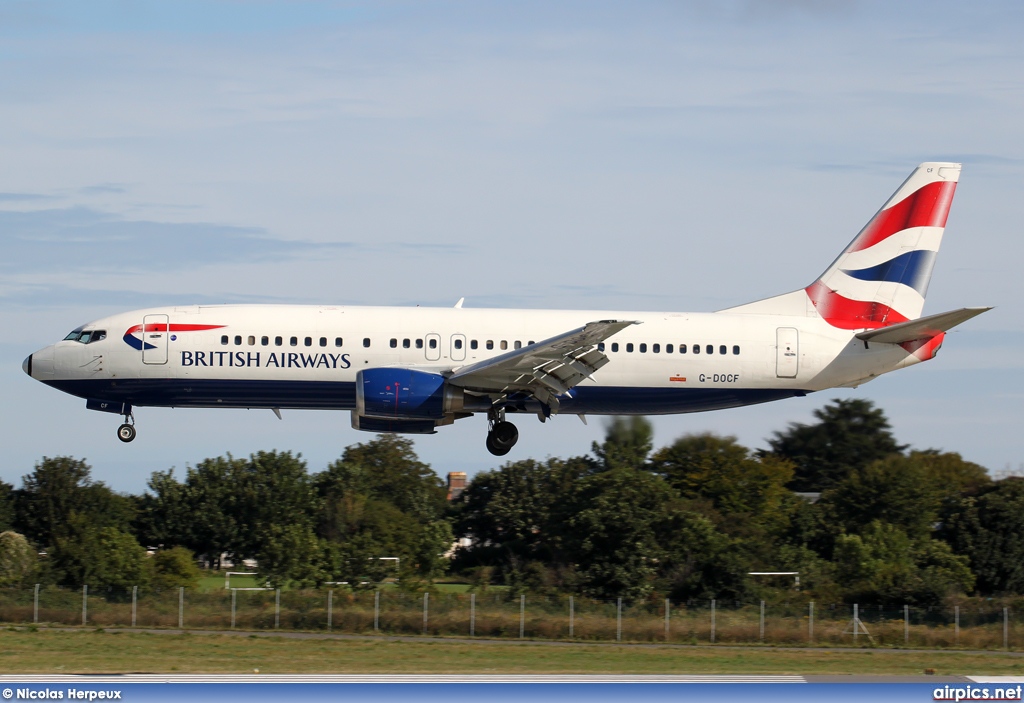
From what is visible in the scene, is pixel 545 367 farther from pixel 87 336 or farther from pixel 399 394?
pixel 87 336

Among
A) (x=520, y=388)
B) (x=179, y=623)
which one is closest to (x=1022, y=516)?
(x=520, y=388)

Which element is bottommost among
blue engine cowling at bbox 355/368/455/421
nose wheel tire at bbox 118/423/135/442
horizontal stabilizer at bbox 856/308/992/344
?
nose wheel tire at bbox 118/423/135/442

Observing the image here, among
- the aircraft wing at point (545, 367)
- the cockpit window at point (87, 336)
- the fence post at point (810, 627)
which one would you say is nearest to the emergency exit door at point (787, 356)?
the aircraft wing at point (545, 367)

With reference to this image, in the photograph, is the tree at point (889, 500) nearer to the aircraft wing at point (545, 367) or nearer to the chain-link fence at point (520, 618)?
the chain-link fence at point (520, 618)

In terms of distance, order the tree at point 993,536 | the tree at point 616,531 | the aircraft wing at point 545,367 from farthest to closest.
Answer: the tree at point 993,536
the tree at point 616,531
the aircraft wing at point 545,367

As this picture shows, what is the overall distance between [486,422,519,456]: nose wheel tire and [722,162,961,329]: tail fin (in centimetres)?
798

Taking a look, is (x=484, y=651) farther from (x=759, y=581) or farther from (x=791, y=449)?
(x=791, y=449)

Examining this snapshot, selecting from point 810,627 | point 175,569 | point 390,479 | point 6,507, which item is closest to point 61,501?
point 6,507

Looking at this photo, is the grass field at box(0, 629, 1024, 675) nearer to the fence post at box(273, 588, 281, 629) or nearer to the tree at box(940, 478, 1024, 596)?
the fence post at box(273, 588, 281, 629)

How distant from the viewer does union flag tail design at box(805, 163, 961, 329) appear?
126ft

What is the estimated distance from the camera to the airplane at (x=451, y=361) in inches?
1346

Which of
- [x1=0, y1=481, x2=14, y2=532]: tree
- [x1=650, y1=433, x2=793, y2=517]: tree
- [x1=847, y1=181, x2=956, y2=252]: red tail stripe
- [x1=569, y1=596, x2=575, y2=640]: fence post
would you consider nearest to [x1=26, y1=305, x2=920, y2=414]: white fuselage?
[x1=847, y1=181, x2=956, y2=252]: red tail stripe

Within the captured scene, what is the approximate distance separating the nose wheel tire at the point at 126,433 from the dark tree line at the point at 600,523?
1352 cm

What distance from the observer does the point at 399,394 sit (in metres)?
33.4
